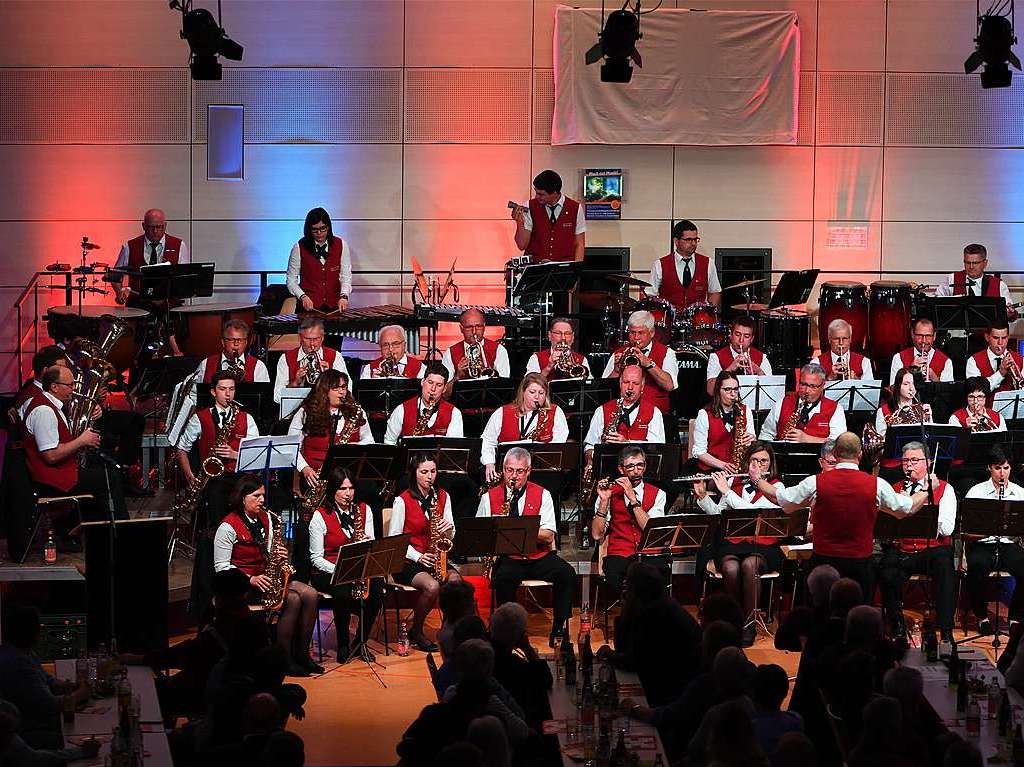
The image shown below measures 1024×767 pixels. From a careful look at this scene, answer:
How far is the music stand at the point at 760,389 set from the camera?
41.5 feet

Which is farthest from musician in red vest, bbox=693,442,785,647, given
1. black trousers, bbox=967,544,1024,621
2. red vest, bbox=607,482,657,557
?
black trousers, bbox=967,544,1024,621

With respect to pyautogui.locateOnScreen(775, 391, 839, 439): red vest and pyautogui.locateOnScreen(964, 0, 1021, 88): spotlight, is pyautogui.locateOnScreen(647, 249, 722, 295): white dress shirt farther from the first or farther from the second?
pyautogui.locateOnScreen(964, 0, 1021, 88): spotlight

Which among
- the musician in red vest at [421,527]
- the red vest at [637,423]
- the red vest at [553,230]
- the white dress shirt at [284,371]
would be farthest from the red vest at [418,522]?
the red vest at [553,230]

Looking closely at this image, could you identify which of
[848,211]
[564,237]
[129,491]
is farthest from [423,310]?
[848,211]

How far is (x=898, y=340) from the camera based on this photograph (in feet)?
47.2

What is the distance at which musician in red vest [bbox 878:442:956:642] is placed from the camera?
11016mm

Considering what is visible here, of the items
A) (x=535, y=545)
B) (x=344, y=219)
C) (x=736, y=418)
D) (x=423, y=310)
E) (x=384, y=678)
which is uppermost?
(x=344, y=219)

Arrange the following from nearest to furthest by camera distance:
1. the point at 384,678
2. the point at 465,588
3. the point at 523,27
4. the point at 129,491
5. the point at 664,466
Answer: the point at 465,588
the point at 384,678
the point at 664,466
the point at 129,491
the point at 523,27

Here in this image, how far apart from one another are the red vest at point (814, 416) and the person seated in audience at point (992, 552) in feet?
4.15

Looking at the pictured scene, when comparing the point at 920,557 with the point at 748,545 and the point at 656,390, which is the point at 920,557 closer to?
the point at 748,545

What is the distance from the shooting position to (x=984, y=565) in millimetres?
11367

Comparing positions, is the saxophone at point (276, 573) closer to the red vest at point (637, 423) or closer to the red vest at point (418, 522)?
the red vest at point (418, 522)

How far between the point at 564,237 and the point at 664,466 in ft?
14.2

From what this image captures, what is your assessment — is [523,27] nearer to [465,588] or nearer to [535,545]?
[535,545]
